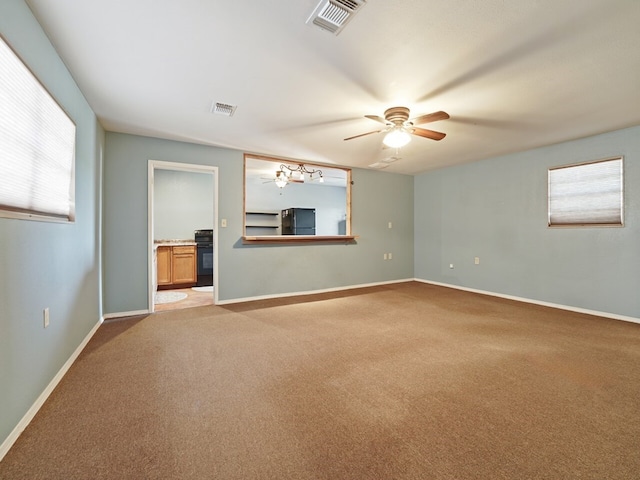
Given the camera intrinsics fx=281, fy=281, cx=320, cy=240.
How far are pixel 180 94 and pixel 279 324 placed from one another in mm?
2693

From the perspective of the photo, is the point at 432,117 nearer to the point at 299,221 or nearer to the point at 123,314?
the point at 123,314

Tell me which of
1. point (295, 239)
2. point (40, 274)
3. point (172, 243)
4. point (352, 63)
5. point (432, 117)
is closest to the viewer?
point (40, 274)

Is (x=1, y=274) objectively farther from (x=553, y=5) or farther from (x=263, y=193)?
(x=263, y=193)

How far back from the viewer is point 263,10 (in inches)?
67.7

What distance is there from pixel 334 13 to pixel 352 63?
0.56 m

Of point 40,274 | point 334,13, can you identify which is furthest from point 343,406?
point 334,13

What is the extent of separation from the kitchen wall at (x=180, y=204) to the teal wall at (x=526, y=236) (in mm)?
4943

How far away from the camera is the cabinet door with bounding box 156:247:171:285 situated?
560 cm

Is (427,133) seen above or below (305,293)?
above

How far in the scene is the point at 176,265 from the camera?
18.8ft

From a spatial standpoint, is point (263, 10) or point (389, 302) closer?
point (263, 10)

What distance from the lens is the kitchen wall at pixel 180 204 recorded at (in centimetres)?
615

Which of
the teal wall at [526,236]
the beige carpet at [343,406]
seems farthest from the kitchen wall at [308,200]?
the beige carpet at [343,406]

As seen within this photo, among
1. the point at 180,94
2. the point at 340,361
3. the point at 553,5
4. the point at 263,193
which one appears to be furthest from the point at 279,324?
the point at 263,193
